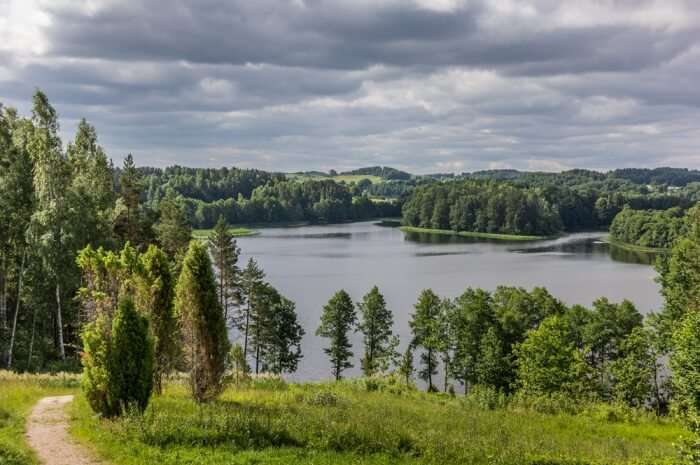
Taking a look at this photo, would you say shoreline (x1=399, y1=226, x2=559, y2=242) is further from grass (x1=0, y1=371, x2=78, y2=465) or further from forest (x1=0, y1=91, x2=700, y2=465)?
grass (x1=0, y1=371, x2=78, y2=465)

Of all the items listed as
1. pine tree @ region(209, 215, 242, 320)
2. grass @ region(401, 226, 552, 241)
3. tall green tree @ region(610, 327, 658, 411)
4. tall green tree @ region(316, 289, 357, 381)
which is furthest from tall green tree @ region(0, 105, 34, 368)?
grass @ region(401, 226, 552, 241)

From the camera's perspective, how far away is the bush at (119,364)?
1466 centimetres

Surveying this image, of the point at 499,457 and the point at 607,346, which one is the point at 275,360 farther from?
the point at 499,457

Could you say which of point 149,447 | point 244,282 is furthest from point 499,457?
point 244,282

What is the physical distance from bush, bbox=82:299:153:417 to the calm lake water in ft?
98.7

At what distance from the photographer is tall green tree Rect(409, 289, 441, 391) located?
45406 millimetres

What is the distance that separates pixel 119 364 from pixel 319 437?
533 centimetres

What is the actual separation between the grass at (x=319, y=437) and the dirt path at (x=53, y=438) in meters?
0.32

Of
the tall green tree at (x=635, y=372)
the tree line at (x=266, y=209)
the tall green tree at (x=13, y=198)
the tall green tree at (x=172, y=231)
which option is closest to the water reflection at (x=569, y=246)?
the tree line at (x=266, y=209)

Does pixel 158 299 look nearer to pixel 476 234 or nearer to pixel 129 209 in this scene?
pixel 129 209

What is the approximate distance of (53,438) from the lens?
564 inches

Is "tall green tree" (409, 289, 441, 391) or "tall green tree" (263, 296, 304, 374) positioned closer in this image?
"tall green tree" (409, 289, 441, 391)

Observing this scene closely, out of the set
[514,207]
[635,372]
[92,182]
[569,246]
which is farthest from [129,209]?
[514,207]

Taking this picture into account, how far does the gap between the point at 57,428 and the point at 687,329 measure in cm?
2505
